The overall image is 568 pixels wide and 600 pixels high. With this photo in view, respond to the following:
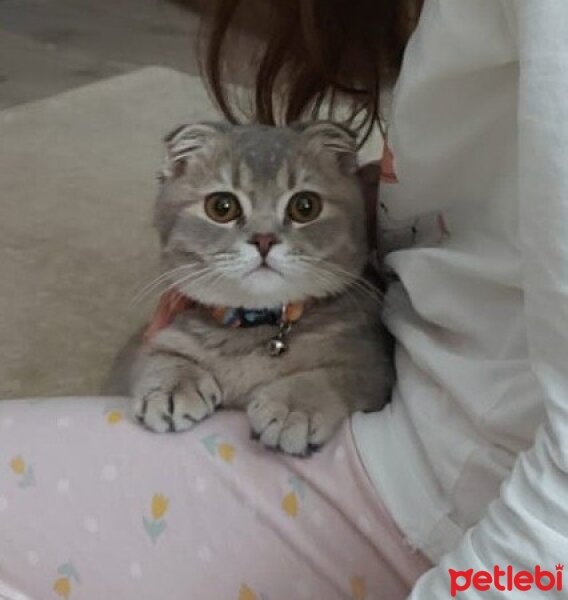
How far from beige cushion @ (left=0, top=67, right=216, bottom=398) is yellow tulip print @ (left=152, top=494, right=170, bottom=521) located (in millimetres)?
545

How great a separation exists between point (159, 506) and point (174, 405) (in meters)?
0.09

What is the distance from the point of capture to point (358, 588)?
89 cm

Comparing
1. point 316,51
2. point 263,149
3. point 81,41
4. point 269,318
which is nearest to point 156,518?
point 269,318

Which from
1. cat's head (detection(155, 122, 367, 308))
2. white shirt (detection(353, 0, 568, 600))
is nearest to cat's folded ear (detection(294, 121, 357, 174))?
cat's head (detection(155, 122, 367, 308))

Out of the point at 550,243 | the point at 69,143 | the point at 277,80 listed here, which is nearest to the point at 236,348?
the point at 277,80

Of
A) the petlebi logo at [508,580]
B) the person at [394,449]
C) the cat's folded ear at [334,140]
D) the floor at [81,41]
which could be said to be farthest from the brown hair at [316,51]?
the floor at [81,41]

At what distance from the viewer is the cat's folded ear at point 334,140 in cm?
109

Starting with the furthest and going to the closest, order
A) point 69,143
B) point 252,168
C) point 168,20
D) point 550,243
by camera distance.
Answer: point 168,20, point 69,143, point 252,168, point 550,243

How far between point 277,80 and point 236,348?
34 cm

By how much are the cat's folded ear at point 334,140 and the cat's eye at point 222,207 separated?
0.09 metres

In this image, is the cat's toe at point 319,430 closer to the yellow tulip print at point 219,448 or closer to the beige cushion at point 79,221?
the yellow tulip print at point 219,448

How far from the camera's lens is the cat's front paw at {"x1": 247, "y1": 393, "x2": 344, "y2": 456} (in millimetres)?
938

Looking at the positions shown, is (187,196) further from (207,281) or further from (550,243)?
(550,243)

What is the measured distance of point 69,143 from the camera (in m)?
2.25
